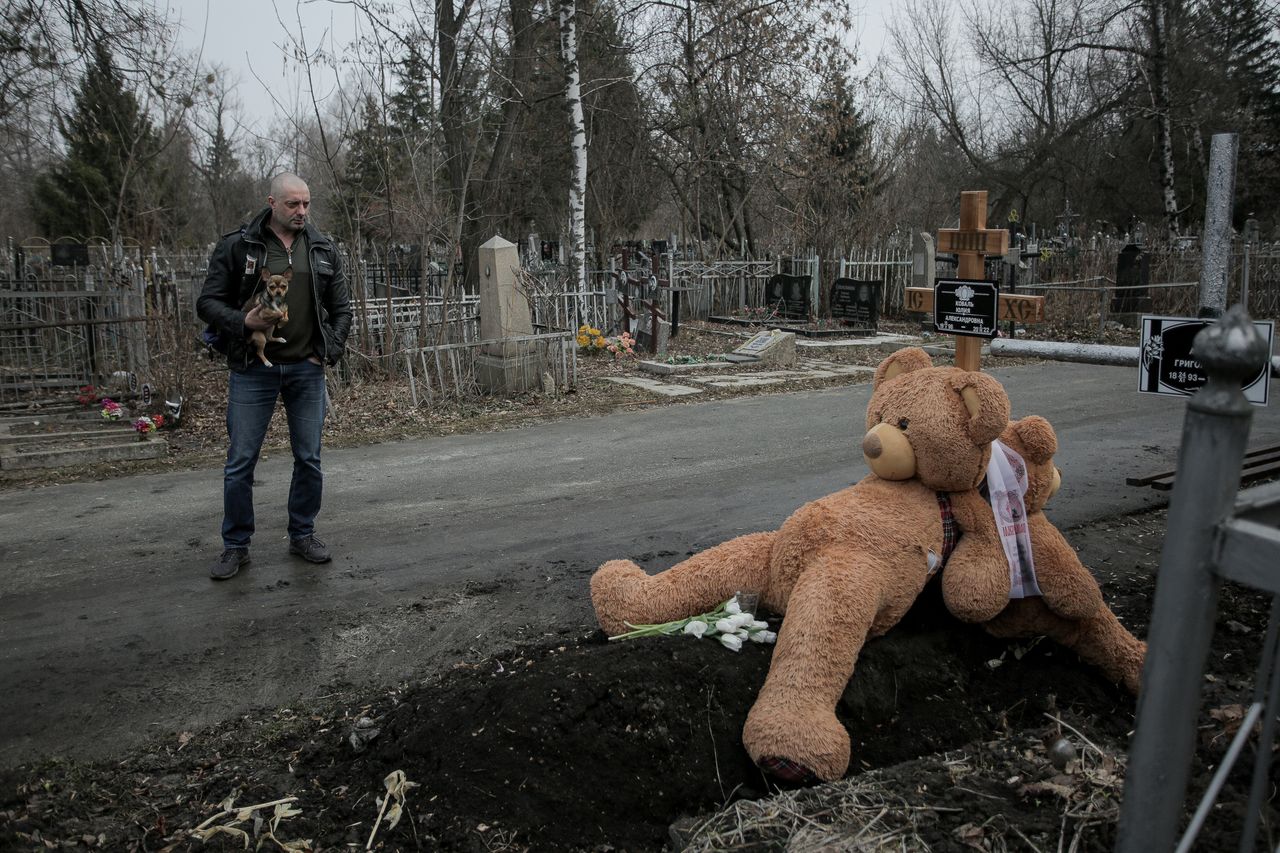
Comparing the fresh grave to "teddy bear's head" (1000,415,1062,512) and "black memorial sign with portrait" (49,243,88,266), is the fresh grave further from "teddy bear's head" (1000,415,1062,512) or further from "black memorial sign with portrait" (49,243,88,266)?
"black memorial sign with portrait" (49,243,88,266)

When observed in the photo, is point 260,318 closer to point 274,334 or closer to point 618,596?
point 274,334

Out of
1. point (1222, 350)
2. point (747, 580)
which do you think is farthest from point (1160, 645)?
point (747, 580)

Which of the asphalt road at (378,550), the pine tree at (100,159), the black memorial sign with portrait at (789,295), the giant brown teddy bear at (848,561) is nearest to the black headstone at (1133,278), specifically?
the black memorial sign with portrait at (789,295)

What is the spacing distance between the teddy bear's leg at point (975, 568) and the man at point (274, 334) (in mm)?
3452

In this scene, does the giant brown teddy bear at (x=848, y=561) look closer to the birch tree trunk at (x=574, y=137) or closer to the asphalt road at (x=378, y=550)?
the asphalt road at (x=378, y=550)

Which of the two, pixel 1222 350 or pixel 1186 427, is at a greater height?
pixel 1222 350

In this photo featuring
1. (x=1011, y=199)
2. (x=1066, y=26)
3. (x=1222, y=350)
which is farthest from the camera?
(x=1011, y=199)

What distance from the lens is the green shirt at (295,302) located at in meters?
5.11

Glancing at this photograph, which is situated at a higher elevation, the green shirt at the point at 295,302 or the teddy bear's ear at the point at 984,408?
the green shirt at the point at 295,302

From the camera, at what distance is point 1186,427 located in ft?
4.05

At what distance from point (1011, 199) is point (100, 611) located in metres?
36.3

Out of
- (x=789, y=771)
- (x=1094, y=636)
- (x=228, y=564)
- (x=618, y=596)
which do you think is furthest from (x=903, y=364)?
(x=228, y=564)

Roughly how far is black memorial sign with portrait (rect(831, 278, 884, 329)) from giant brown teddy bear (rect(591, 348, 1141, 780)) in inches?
687

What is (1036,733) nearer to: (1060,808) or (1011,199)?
(1060,808)
